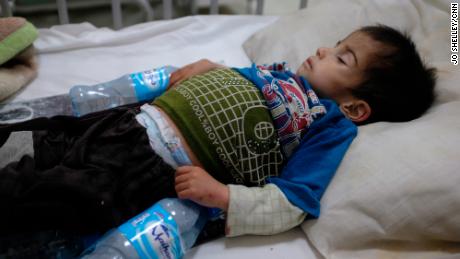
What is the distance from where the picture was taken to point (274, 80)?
3.18 feet

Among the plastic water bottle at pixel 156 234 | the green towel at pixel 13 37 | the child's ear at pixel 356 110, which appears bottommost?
the plastic water bottle at pixel 156 234

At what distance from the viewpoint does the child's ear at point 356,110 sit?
0.96 m

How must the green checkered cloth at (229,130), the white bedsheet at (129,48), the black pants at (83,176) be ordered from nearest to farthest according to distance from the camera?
the black pants at (83,176)
the green checkered cloth at (229,130)
the white bedsheet at (129,48)

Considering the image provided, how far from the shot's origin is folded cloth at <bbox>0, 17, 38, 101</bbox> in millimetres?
1125

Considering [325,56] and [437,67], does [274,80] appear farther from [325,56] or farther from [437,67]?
[437,67]

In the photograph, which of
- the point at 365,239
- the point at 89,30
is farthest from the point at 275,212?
the point at 89,30

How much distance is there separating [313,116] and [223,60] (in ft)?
1.79

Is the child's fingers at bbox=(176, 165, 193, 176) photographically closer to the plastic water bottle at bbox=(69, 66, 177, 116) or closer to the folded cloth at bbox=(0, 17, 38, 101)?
the plastic water bottle at bbox=(69, 66, 177, 116)

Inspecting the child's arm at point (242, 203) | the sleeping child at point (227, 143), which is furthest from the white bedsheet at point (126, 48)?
the child's arm at point (242, 203)

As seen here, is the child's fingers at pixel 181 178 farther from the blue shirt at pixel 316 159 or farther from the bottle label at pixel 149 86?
the bottle label at pixel 149 86

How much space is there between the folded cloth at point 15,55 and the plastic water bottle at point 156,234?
60 cm

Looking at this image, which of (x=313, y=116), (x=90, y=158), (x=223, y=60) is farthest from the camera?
(x=223, y=60)

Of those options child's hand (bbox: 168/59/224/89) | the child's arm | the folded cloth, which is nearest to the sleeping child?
the child's arm

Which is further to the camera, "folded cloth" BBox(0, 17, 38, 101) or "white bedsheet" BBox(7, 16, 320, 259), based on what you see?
"white bedsheet" BBox(7, 16, 320, 259)
